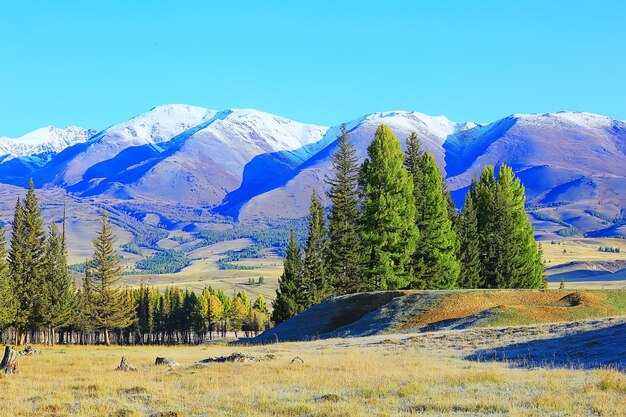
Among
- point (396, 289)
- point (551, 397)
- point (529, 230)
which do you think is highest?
point (529, 230)

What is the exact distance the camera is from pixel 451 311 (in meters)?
47.0

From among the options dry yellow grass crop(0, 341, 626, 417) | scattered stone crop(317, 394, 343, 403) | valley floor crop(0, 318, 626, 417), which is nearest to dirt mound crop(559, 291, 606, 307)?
valley floor crop(0, 318, 626, 417)

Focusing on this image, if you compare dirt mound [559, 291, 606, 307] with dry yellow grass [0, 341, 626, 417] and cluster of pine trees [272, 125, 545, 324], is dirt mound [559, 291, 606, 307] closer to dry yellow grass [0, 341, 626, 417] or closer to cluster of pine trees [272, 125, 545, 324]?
cluster of pine trees [272, 125, 545, 324]

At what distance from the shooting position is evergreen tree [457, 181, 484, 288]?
68250 mm

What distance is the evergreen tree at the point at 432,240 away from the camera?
197 ft

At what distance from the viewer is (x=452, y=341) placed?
116 feet

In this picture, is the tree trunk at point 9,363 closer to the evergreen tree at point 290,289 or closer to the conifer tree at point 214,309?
the evergreen tree at point 290,289

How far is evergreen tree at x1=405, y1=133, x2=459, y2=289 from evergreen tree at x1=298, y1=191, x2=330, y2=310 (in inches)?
759

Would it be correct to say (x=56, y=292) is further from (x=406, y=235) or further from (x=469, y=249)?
(x=469, y=249)

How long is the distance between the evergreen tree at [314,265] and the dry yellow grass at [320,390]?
5171 cm

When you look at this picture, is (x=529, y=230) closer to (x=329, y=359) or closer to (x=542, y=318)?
(x=542, y=318)

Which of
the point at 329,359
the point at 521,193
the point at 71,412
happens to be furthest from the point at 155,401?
the point at 521,193

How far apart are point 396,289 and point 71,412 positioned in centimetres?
4262

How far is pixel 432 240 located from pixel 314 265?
22921 mm
